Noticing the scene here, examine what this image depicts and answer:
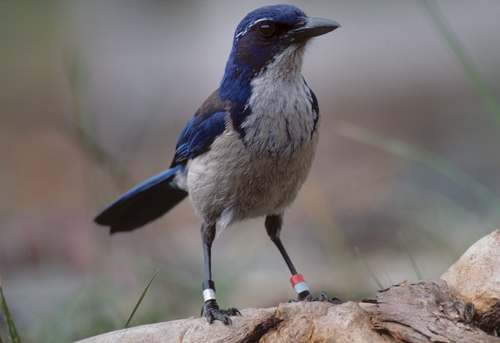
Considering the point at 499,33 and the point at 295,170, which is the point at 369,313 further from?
the point at 499,33

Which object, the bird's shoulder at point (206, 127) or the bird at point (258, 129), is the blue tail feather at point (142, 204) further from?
the bird at point (258, 129)

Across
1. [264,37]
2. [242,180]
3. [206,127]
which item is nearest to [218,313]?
[242,180]

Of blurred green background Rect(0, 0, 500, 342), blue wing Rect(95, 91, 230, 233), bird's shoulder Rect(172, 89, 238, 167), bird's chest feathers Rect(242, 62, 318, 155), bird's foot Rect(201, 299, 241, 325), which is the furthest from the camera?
blurred green background Rect(0, 0, 500, 342)

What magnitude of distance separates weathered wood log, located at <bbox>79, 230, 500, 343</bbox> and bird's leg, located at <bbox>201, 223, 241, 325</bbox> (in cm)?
6

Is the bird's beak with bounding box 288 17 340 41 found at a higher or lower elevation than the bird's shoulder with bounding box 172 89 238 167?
higher

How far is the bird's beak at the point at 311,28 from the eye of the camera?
2.84m

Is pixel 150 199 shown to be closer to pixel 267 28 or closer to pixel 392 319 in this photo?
pixel 267 28

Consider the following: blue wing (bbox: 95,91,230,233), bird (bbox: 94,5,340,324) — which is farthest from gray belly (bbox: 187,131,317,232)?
blue wing (bbox: 95,91,230,233)

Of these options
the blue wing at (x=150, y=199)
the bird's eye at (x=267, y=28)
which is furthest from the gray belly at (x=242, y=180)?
the bird's eye at (x=267, y=28)

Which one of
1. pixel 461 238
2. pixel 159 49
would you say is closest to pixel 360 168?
pixel 461 238

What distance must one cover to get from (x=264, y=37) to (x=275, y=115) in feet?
1.12

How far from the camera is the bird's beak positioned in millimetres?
2844

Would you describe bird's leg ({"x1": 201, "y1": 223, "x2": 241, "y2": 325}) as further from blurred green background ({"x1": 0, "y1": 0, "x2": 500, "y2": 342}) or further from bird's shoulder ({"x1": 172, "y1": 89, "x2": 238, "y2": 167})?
blurred green background ({"x1": 0, "y1": 0, "x2": 500, "y2": 342})

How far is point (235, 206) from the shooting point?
3182 millimetres
